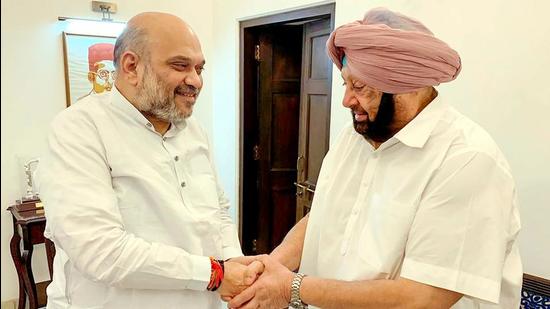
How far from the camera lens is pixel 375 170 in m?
1.23

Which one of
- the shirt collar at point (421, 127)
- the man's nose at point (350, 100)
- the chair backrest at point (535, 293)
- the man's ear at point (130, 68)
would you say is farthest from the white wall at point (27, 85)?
the chair backrest at point (535, 293)

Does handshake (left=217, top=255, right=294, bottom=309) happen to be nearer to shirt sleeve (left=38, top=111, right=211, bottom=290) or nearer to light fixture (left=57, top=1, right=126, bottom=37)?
shirt sleeve (left=38, top=111, right=211, bottom=290)

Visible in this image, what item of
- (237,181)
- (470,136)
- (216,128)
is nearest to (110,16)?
(216,128)

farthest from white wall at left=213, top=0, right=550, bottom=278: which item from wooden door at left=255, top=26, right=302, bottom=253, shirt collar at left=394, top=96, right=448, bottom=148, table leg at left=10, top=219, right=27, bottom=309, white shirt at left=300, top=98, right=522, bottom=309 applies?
table leg at left=10, top=219, right=27, bottom=309

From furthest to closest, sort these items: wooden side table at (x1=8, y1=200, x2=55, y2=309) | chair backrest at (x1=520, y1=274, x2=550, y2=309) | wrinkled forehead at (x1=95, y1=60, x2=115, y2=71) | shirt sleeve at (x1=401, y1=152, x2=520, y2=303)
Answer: wrinkled forehead at (x1=95, y1=60, x2=115, y2=71) < wooden side table at (x1=8, y1=200, x2=55, y2=309) < chair backrest at (x1=520, y1=274, x2=550, y2=309) < shirt sleeve at (x1=401, y1=152, x2=520, y2=303)

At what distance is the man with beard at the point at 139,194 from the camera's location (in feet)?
3.66

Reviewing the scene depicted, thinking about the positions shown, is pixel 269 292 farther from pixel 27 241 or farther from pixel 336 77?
pixel 27 241

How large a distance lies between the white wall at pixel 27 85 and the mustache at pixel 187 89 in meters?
1.98

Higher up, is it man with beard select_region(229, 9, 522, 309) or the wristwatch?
man with beard select_region(229, 9, 522, 309)

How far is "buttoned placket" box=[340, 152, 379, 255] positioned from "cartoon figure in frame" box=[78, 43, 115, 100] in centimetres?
236

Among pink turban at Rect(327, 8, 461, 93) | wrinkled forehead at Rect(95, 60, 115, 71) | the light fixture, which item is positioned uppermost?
the light fixture

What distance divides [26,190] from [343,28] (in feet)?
8.30

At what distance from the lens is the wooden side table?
2600mm

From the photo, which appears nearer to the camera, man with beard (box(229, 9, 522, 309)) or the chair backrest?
man with beard (box(229, 9, 522, 309))
